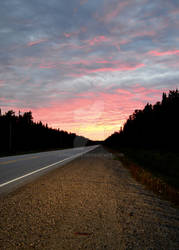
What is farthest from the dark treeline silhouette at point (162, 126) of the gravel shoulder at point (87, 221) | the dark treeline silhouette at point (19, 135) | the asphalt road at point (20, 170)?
the gravel shoulder at point (87, 221)

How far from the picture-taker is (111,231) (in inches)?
166

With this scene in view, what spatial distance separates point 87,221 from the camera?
4805mm

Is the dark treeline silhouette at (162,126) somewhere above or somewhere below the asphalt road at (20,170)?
above

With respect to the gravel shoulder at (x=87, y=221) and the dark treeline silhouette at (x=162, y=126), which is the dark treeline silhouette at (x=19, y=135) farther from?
the gravel shoulder at (x=87, y=221)

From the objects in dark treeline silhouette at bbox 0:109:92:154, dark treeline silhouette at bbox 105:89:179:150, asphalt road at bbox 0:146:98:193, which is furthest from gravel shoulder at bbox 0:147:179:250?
dark treeline silhouette at bbox 105:89:179:150

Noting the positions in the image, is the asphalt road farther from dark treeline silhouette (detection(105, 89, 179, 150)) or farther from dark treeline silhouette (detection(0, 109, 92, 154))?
dark treeline silhouette (detection(105, 89, 179, 150))

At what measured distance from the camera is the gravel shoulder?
3.73 metres

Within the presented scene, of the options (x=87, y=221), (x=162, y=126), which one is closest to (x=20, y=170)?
(x=87, y=221)

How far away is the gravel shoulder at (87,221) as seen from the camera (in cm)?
373

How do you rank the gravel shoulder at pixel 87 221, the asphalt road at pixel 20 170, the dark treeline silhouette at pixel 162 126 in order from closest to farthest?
the gravel shoulder at pixel 87 221
the asphalt road at pixel 20 170
the dark treeline silhouette at pixel 162 126

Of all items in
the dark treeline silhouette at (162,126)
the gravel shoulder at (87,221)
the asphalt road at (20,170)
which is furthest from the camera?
the dark treeline silhouette at (162,126)

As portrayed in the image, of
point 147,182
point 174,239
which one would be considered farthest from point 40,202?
point 147,182

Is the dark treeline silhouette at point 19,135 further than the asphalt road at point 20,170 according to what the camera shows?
Yes

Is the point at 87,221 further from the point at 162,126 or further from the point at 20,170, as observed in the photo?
the point at 162,126
